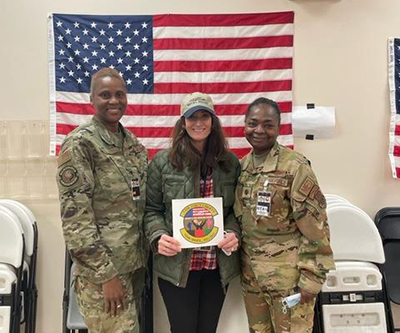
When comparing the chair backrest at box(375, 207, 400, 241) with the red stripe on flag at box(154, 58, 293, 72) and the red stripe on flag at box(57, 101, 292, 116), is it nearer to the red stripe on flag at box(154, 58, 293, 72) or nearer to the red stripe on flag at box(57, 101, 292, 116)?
the red stripe on flag at box(57, 101, 292, 116)

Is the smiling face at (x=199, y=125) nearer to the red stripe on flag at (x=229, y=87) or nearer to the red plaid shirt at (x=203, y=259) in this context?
the red plaid shirt at (x=203, y=259)

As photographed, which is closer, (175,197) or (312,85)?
(175,197)

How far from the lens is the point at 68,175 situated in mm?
1495

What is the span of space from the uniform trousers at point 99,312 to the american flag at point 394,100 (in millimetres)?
2012

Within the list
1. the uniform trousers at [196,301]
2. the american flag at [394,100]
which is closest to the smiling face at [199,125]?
the uniform trousers at [196,301]

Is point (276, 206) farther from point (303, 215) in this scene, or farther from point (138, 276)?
point (138, 276)

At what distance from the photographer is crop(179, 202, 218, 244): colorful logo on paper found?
67.5 inches

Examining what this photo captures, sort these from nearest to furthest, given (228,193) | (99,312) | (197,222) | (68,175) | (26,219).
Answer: (68,175) → (99,312) → (197,222) → (228,193) → (26,219)

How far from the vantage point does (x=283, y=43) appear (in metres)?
2.53

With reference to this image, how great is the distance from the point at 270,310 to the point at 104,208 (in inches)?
36.9

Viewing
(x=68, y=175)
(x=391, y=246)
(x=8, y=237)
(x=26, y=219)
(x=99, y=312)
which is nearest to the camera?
(x=68, y=175)

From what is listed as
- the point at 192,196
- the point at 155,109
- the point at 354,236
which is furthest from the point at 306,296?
the point at 155,109

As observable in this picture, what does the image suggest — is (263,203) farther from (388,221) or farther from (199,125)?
(388,221)

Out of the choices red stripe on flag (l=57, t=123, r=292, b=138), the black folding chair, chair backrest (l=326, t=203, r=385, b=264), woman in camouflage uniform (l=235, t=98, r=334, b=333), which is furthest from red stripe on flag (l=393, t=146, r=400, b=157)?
woman in camouflage uniform (l=235, t=98, r=334, b=333)
